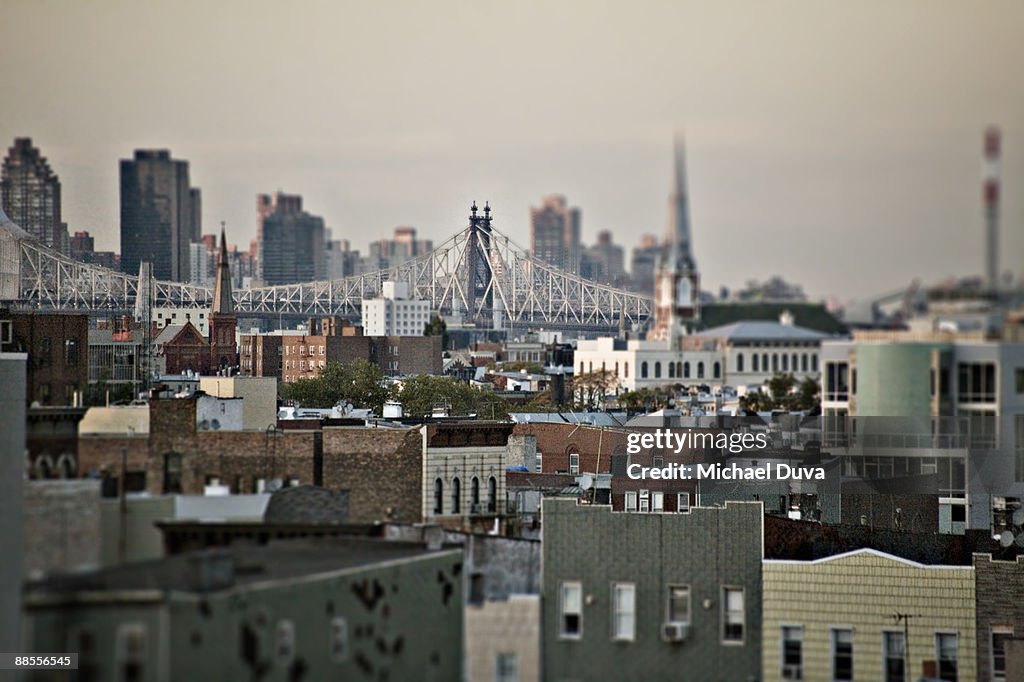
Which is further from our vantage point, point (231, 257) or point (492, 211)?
point (231, 257)

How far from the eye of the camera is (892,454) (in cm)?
4006

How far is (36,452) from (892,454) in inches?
717

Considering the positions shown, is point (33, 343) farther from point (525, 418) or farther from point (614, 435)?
point (525, 418)

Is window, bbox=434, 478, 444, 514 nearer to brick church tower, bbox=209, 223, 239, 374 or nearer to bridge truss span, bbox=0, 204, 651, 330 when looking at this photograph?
bridge truss span, bbox=0, 204, 651, 330

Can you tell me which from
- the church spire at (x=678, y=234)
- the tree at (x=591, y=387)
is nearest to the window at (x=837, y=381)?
the church spire at (x=678, y=234)

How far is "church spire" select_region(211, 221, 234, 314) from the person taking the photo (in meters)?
52.8

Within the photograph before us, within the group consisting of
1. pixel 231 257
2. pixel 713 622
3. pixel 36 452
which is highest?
pixel 231 257

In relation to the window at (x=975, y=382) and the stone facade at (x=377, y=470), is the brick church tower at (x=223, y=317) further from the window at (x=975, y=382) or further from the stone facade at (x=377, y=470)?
the window at (x=975, y=382)

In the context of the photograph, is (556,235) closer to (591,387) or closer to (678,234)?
(678,234)

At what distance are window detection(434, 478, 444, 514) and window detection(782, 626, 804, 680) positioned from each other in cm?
713

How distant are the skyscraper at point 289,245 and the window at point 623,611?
22543 millimetres

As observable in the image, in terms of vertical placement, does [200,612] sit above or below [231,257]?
below

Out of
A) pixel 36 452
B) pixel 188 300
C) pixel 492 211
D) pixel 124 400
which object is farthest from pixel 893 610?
pixel 188 300

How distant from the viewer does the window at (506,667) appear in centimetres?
2636
